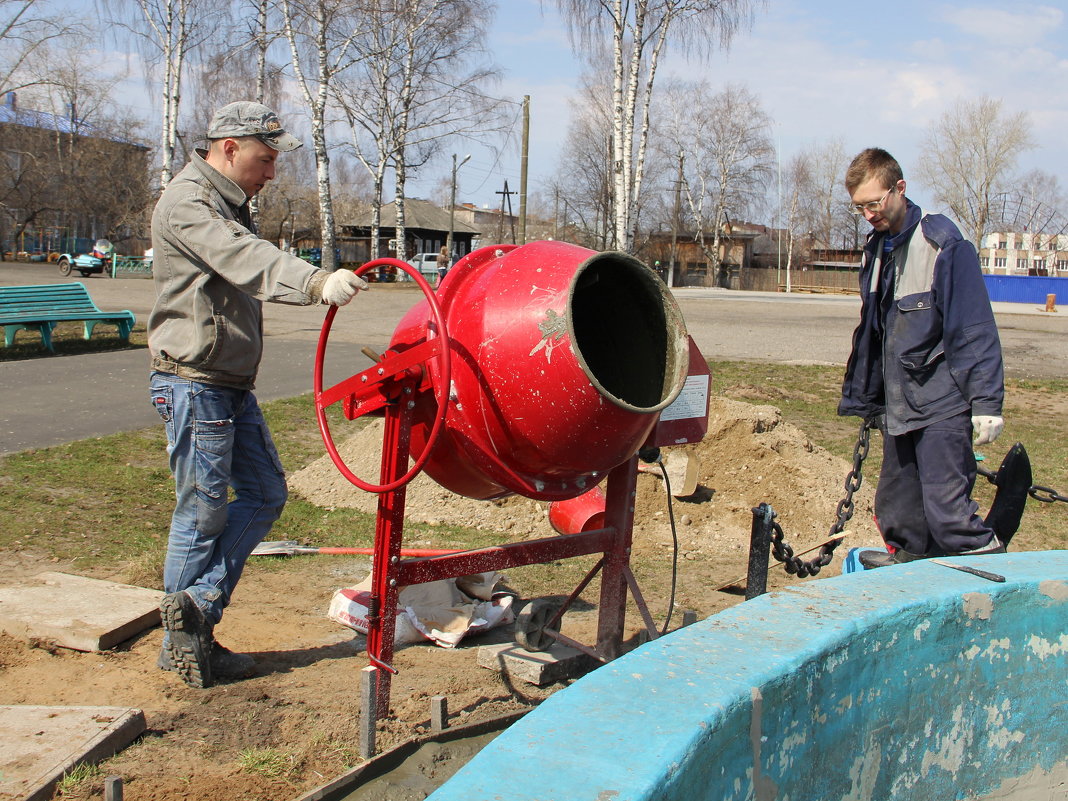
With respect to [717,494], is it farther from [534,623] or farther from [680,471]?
[534,623]

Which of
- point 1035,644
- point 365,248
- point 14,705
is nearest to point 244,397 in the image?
point 14,705

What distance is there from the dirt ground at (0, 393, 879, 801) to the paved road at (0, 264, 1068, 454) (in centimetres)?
270

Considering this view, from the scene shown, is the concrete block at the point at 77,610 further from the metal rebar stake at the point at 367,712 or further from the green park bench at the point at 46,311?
the green park bench at the point at 46,311

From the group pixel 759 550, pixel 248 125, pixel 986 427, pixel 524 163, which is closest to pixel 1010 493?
pixel 986 427

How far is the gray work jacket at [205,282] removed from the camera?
9.21 feet

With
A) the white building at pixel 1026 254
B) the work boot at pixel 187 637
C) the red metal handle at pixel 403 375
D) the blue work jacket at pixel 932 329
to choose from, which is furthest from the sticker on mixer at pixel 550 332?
the white building at pixel 1026 254

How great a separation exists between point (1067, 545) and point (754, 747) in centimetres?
432

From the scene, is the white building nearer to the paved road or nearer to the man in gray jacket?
the paved road

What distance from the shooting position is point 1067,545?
5.14 meters

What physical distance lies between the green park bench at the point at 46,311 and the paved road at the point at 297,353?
574 mm

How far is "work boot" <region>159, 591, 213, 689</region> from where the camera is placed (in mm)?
2935

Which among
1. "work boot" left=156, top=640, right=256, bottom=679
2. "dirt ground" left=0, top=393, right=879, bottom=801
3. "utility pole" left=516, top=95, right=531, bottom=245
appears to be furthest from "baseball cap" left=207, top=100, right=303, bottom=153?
"utility pole" left=516, top=95, right=531, bottom=245

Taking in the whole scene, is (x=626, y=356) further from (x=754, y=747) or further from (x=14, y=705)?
(x=14, y=705)

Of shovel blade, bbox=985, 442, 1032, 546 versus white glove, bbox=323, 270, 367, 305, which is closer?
white glove, bbox=323, 270, 367, 305
